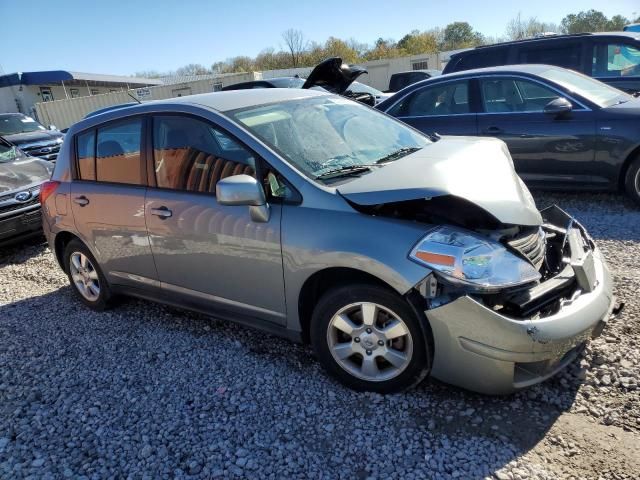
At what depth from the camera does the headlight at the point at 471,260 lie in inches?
92.7

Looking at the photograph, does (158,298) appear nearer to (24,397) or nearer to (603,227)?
(24,397)

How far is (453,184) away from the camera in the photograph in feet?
8.41

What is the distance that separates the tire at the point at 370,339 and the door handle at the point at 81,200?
2344 millimetres

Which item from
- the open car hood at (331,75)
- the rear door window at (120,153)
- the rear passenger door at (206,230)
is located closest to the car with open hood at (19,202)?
the rear door window at (120,153)

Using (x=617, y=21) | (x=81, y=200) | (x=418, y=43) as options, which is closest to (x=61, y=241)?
(x=81, y=200)

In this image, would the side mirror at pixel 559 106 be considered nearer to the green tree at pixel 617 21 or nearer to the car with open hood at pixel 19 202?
the car with open hood at pixel 19 202

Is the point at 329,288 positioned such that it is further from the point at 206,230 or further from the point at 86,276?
the point at 86,276

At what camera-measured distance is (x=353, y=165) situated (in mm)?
3051

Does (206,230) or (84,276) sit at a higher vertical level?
(206,230)

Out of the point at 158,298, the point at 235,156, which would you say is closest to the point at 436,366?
the point at 235,156

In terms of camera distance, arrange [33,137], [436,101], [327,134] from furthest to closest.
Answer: [33,137] → [436,101] → [327,134]

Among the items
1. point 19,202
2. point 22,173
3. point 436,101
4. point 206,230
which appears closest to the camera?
point 206,230

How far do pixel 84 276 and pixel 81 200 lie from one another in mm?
809

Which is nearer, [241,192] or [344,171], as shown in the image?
[241,192]
